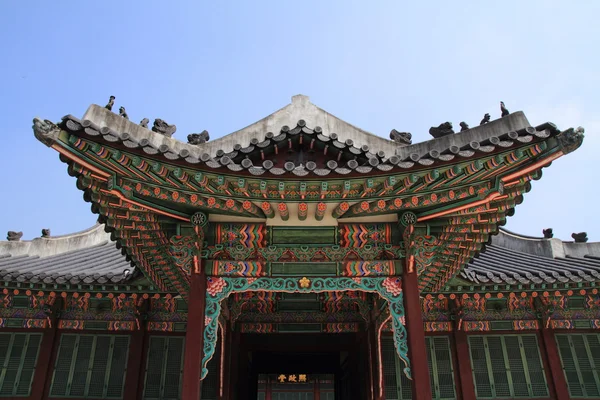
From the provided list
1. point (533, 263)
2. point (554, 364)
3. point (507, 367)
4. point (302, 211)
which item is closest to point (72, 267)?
point (302, 211)

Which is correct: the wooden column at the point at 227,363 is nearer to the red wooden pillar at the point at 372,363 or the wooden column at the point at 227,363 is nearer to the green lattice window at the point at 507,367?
the red wooden pillar at the point at 372,363

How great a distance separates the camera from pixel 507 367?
9.55 metres

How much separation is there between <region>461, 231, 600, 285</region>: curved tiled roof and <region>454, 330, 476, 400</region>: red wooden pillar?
1.50 meters

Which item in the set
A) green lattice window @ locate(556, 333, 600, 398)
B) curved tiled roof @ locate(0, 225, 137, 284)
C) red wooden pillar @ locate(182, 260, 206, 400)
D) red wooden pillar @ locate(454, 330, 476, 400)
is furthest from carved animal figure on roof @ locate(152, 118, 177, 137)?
green lattice window @ locate(556, 333, 600, 398)

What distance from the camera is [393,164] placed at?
17.1 feet

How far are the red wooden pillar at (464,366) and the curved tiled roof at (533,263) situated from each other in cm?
150

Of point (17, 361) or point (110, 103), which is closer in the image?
point (110, 103)

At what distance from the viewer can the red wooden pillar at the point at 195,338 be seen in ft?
18.1

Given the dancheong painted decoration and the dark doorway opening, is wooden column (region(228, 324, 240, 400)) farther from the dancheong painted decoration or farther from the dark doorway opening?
the dark doorway opening

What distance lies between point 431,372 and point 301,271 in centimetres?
494

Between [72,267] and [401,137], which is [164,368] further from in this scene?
[401,137]

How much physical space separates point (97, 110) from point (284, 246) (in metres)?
3.01

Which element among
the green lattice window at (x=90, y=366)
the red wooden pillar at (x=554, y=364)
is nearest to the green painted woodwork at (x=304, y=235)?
the green lattice window at (x=90, y=366)

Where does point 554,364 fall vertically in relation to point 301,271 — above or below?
below
